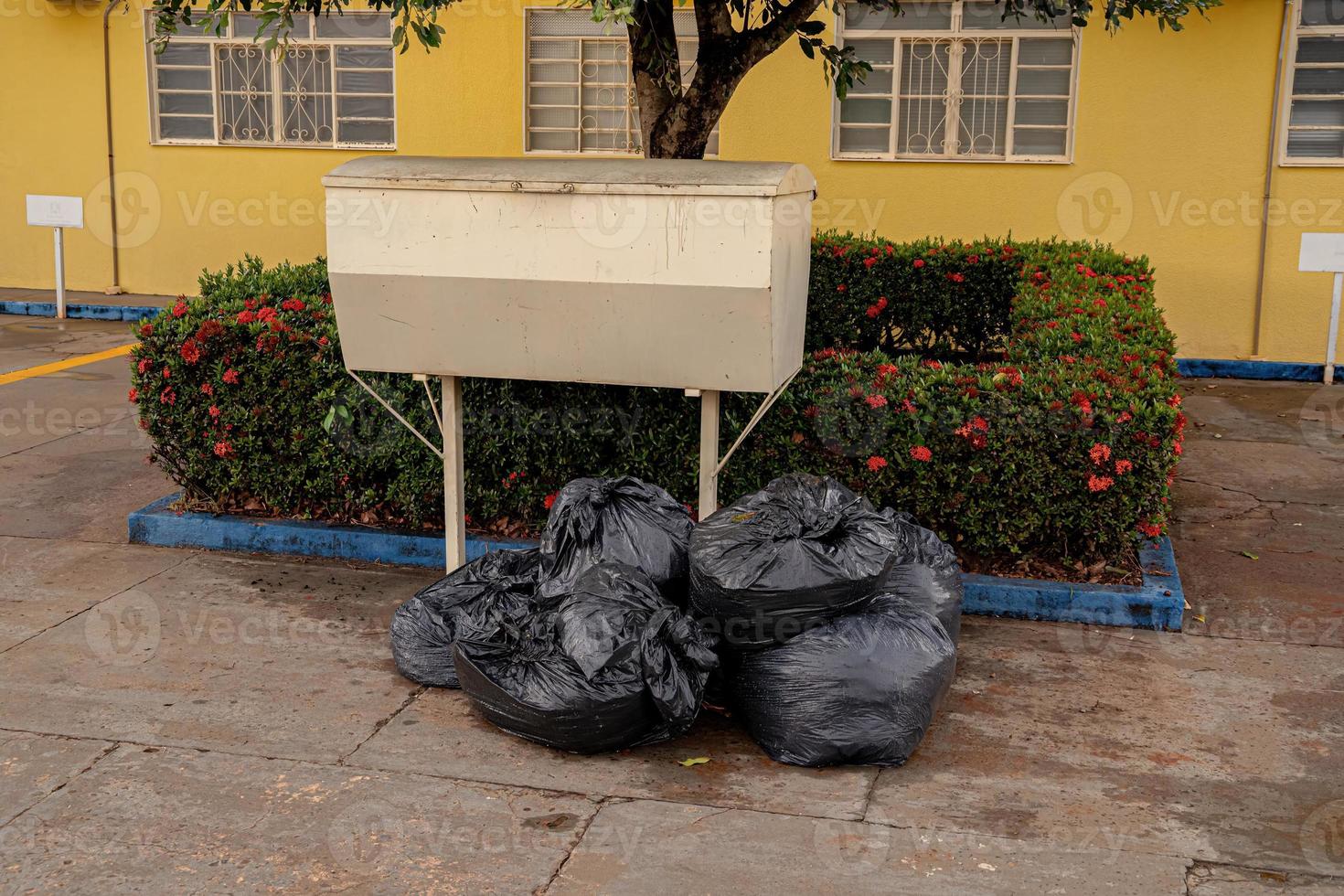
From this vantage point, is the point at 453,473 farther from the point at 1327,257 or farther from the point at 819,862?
the point at 1327,257

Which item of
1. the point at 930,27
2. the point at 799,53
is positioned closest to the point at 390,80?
the point at 799,53

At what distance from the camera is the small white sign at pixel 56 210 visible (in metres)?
12.5

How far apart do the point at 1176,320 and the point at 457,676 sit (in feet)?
25.3

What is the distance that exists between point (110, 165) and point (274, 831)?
10648mm

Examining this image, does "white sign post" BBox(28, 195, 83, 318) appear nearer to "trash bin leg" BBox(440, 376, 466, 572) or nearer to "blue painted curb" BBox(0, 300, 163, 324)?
"blue painted curb" BBox(0, 300, 163, 324)

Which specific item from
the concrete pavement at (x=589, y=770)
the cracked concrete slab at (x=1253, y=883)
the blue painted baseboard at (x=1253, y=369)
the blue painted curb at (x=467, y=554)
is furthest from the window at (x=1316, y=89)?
the cracked concrete slab at (x=1253, y=883)

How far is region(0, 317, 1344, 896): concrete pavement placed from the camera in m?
3.66

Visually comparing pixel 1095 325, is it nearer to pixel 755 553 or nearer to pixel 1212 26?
pixel 755 553

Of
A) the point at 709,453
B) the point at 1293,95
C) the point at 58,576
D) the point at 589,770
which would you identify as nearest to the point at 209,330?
the point at 58,576

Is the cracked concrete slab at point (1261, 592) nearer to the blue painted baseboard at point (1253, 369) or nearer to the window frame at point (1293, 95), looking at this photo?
the blue painted baseboard at point (1253, 369)

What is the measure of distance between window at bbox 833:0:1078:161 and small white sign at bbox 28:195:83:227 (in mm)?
7083

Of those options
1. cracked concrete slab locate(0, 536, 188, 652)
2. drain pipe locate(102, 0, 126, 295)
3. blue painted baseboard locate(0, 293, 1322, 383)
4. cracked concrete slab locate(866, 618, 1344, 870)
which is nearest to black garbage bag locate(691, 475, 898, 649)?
cracked concrete slab locate(866, 618, 1344, 870)

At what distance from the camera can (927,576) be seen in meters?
4.89

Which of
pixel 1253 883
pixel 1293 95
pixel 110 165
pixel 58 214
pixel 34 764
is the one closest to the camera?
pixel 1253 883
